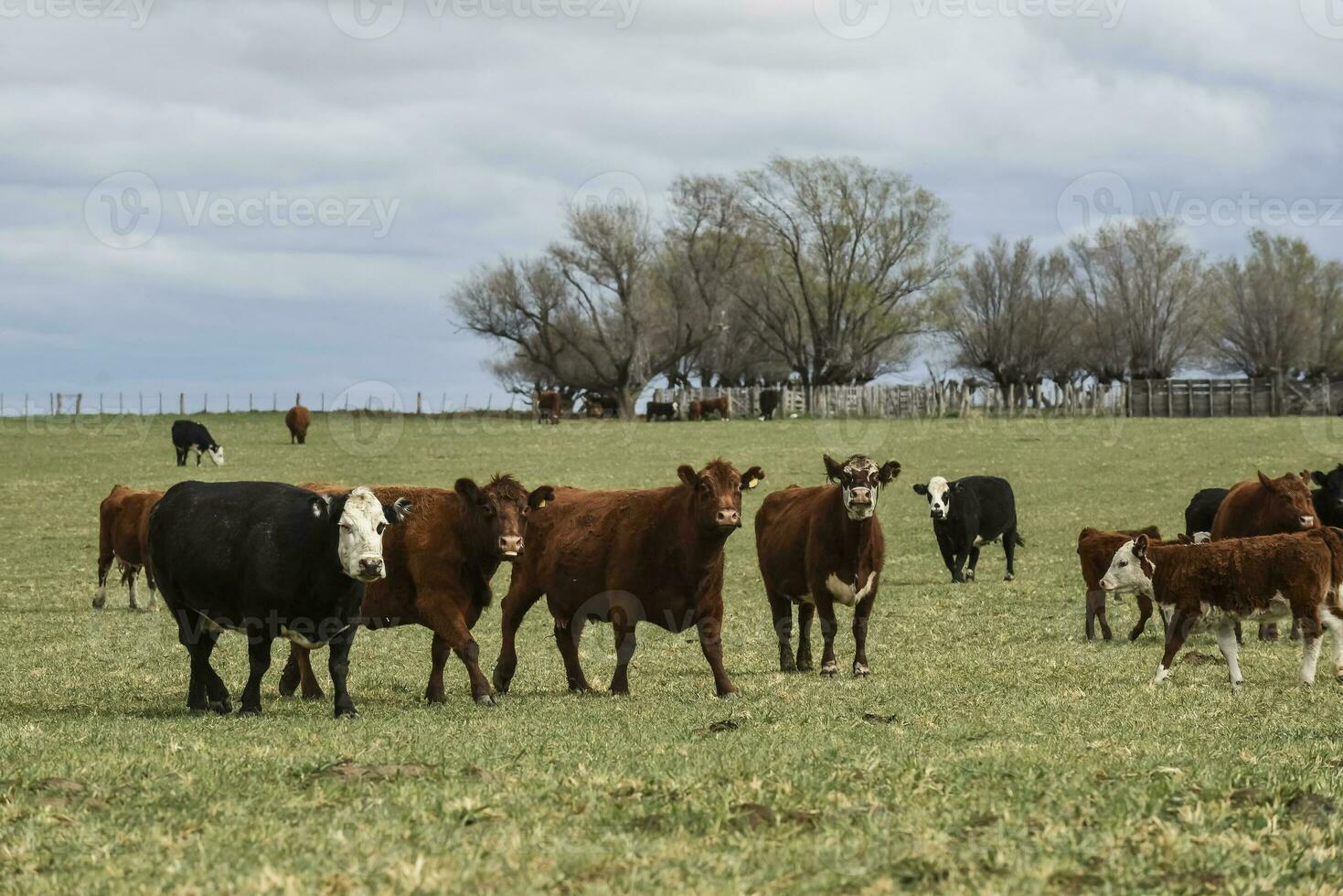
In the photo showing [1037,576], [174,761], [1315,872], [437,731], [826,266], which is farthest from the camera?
[826,266]

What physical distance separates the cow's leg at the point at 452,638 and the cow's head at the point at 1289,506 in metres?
9.15

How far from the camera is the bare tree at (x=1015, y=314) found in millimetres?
107000

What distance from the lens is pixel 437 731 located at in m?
9.34

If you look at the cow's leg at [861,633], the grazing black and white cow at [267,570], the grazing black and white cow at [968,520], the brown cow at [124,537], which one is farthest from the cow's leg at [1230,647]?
the brown cow at [124,537]

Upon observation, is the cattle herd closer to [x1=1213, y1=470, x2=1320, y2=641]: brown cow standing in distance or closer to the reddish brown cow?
the reddish brown cow

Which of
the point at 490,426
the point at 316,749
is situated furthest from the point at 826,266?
the point at 316,749

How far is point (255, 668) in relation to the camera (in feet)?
35.4

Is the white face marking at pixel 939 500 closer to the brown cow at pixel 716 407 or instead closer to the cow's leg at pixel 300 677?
the cow's leg at pixel 300 677

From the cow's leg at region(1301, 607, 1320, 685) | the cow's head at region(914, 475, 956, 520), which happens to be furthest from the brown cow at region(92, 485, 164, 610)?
the cow's leg at region(1301, 607, 1320, 685)

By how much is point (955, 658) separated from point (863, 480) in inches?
90.9

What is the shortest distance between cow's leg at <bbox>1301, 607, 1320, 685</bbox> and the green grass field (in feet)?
0.74

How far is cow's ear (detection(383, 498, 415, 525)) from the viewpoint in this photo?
1088 cm

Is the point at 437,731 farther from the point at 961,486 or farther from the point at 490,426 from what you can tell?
the point at 490,426

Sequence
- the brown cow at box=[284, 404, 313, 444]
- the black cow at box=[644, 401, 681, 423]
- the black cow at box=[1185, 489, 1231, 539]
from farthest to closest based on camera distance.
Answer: the black cow at box=[644, 401, 681, 423], the brown cow at box=[284, 404, 313, 444], the black cow at box=[1185, 489, 1231, 539]
